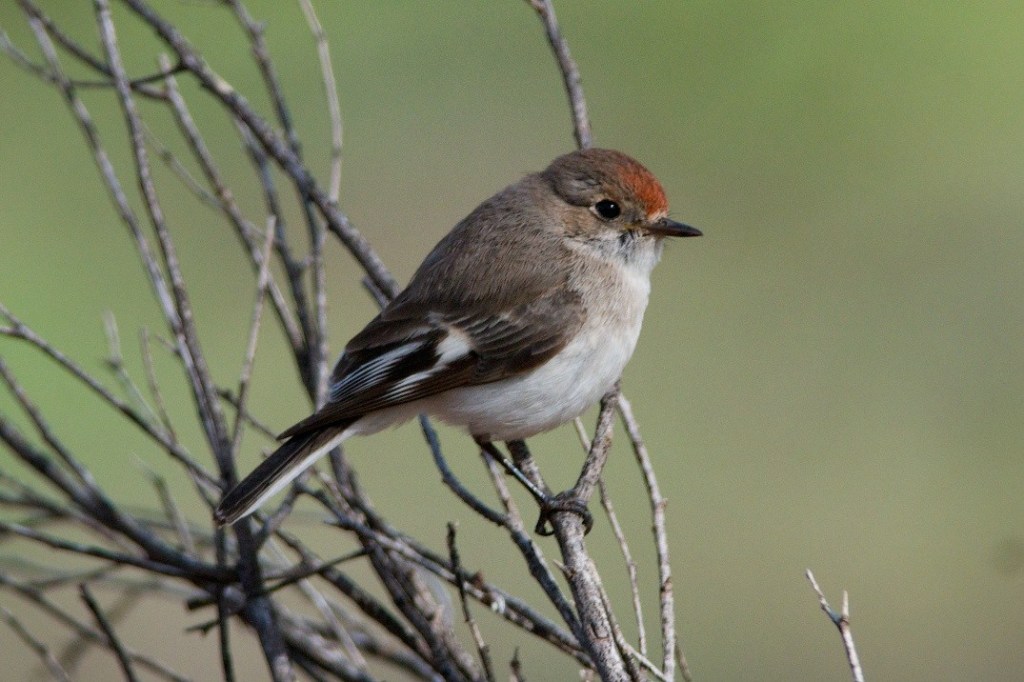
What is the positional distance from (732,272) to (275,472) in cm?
398

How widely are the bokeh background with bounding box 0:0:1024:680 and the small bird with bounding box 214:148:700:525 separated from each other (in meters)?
2.01

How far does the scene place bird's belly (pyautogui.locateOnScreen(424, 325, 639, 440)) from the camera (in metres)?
3.09

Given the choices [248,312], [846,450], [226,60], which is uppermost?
[226,60]

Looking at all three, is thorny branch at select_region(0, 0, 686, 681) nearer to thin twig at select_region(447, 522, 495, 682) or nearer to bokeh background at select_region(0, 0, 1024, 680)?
thin twig at select_region(447, 522, 495, 682)

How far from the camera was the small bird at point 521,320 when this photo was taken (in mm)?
3088

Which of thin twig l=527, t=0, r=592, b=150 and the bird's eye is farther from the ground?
thin twig l=527, t=0, r=592, b=150

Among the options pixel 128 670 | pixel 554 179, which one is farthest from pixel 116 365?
pixel 554 179

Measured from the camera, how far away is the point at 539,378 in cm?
312

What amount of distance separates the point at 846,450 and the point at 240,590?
364 cm

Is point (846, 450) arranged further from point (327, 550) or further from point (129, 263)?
point (129, 263)

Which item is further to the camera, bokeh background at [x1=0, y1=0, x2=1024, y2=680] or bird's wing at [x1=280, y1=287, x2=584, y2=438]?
bokeh background at [x1=0, y1=0, x2=1024, y2=680]

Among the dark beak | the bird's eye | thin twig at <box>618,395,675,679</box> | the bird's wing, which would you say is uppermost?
the bird's eye

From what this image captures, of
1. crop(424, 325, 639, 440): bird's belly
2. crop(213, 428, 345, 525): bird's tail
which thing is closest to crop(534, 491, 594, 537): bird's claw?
crop(424, 325, 639, 440): bird's belly

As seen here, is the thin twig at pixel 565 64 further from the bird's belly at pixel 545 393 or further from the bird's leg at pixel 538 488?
the bird's leg at pixel 538 488
